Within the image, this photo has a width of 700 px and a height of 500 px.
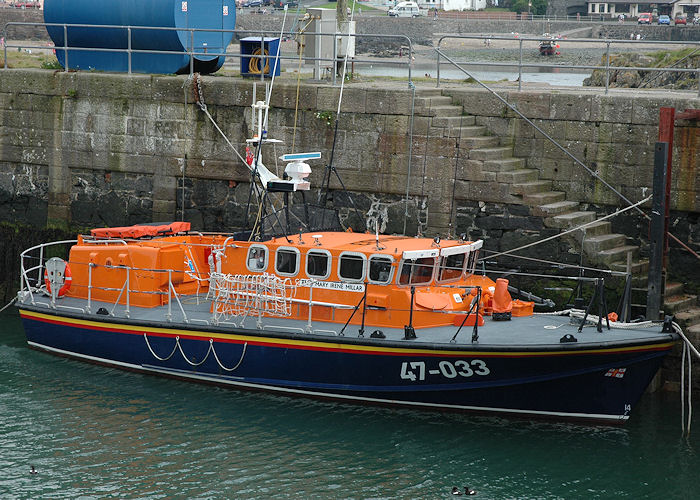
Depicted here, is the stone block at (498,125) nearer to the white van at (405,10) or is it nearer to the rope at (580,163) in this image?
the rope at (580,163)

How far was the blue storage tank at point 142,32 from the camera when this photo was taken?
18250 millimetres

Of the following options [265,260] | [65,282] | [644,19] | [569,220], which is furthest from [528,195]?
[644,19]

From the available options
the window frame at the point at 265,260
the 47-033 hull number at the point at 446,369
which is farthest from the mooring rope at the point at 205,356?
the 47-033 hull number at the point at 446,369

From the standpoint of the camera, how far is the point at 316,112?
16828 mm

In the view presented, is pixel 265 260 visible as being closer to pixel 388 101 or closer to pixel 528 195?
pixel 388 101

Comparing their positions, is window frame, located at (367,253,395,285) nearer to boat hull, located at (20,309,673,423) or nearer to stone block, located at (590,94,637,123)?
boat hull, located at (20,309,673,423)

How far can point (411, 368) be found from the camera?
12914mm

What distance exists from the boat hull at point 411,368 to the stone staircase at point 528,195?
7.62 ft

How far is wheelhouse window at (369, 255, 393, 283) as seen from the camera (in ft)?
42.9

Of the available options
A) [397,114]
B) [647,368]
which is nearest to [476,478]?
[647,368]

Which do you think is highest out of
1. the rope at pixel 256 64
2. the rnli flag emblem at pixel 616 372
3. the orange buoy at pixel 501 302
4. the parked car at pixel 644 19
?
the parked car at pixel 644 19

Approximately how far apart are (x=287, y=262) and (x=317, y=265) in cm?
46

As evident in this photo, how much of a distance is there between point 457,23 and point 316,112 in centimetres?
3707

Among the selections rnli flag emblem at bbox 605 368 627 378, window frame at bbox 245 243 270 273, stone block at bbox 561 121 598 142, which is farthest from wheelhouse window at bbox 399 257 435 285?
stone block at bbox 561 121 598 142
